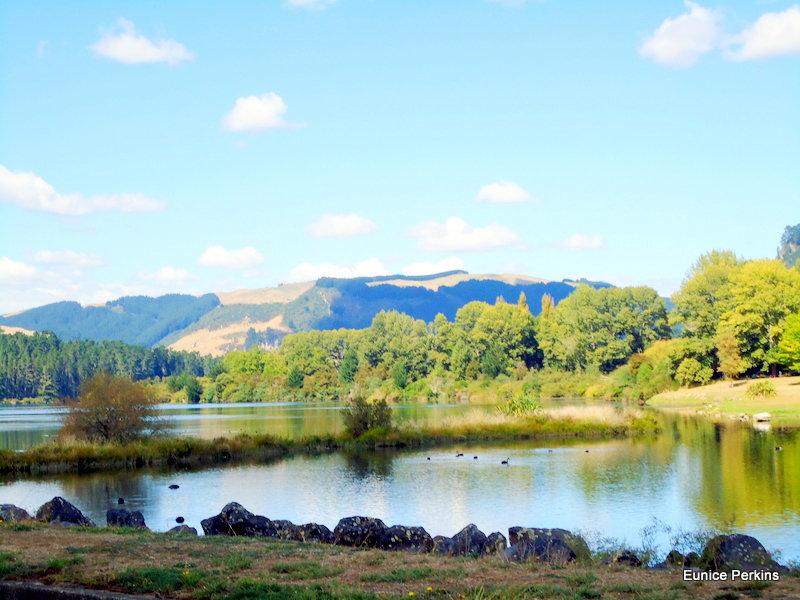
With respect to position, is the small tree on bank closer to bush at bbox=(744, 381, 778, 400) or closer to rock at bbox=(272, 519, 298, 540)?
rock at bbox=(272, 519, 298, 540)

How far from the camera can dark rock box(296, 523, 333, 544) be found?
17781 millimetres

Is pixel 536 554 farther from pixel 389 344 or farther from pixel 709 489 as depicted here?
pixel 389 344

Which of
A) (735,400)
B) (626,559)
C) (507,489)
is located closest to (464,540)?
(626,559)

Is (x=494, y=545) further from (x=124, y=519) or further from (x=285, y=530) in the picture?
(x=124, y=519)

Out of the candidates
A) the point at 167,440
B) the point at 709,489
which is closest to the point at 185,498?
the point at 167,440

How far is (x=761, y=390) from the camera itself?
73625 mm

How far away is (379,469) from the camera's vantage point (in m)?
37.4

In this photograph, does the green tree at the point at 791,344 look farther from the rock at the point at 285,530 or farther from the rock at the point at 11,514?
the rock at the point at 11,514

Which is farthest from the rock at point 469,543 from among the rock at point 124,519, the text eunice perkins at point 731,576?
the rock at point 124,519

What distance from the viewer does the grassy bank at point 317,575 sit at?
9711 mm

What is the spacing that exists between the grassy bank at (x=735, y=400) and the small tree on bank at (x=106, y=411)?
135 feet

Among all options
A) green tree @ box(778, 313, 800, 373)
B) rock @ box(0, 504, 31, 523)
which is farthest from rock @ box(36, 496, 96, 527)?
green tree @ box(778, 313, 800, 373)

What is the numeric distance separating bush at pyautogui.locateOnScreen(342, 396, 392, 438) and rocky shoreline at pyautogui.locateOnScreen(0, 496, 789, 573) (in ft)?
97.2

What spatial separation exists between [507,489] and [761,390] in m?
52.1
